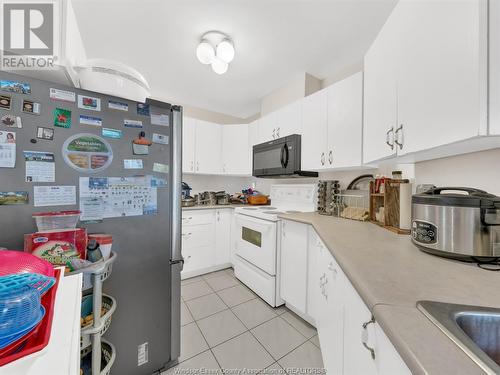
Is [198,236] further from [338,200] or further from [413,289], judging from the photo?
[413,289]

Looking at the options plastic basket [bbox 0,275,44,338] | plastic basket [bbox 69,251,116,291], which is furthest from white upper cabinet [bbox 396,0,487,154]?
plastic basket [bbox 69,251,116,291]

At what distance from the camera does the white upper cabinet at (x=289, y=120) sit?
2264 mm

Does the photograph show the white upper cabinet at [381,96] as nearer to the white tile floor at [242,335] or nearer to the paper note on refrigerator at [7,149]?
the white tile floor at [242,335]

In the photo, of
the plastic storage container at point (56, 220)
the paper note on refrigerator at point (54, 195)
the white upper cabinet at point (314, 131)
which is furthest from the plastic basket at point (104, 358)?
the white upper cabinet at point (314, 131)

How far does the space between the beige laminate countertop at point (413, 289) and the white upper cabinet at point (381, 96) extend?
1.90 feet

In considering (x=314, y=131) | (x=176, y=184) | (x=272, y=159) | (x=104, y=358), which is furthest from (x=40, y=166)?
(x=314, y=131)

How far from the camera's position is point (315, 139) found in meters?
2.09

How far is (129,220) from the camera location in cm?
108

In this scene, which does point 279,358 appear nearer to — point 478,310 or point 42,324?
point 478,310

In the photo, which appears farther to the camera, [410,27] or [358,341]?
[410,27]

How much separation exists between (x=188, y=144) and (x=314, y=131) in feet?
5.70

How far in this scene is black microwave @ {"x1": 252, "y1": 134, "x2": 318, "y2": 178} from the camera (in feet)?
7.22

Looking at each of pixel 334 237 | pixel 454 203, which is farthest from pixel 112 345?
pixel 454 203

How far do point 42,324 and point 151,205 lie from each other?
0.81m
